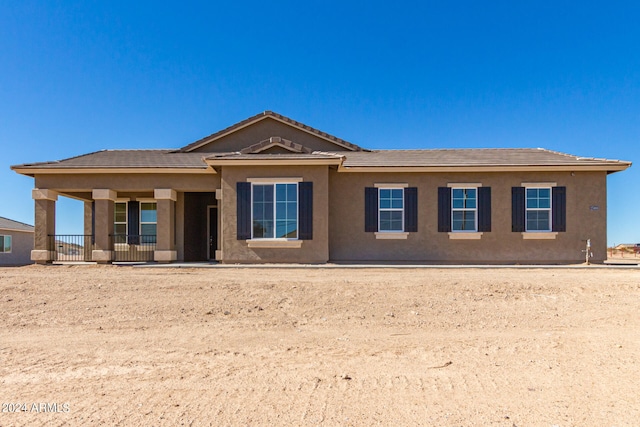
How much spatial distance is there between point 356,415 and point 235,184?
10.6 metres

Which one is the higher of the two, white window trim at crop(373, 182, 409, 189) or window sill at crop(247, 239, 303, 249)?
white window trim at crop(373, 182, 409, 189)

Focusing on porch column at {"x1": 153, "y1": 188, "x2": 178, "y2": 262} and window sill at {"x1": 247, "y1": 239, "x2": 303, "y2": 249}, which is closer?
window sill at {"x1": 247, "y1": 239, "x2": 303, "y2": 249}

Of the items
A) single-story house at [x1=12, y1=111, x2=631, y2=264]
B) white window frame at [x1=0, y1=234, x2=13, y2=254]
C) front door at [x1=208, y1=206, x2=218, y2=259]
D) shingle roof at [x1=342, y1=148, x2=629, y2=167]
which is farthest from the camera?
white window frame at [x1=0, y1=234, x2=13, y2=254]

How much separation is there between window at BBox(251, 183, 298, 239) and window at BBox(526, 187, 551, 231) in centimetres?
816

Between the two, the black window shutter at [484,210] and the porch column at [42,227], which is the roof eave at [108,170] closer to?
the porch column at [42,227]

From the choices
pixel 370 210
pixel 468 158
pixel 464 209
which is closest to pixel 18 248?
pixel 370 210

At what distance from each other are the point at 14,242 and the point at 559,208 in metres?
31.0

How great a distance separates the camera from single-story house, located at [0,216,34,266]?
25606 mm

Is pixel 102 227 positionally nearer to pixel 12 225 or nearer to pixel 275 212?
pixel 275 212

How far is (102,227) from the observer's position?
14.8m

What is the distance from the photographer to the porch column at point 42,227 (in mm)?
14617

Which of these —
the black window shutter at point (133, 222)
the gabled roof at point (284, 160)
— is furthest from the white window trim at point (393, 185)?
the black window shutter at point (133, 222)

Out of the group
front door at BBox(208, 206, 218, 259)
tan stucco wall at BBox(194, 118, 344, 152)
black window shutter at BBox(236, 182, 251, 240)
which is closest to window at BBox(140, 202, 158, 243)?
front door at BBox(208, 206, 218, 259)

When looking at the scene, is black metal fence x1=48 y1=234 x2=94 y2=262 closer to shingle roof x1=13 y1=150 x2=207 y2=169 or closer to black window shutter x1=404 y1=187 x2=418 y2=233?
shingle roof x1=13 y1=150 x2=207 y2=169
